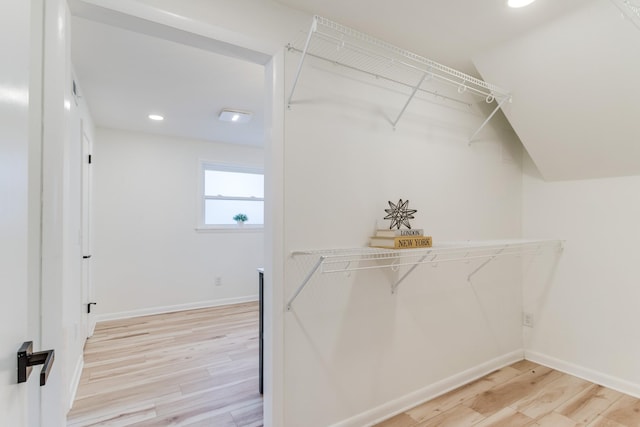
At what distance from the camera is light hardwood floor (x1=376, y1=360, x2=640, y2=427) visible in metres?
1.90

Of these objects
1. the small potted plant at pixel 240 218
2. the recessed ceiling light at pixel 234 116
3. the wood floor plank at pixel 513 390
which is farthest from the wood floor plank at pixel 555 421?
the small potted plant at pixel 240 218

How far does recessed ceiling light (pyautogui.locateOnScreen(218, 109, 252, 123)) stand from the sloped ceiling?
7.09 ft

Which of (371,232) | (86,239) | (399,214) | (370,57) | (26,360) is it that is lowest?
(26,360)

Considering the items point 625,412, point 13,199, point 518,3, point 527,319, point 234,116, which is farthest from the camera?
point 234,116

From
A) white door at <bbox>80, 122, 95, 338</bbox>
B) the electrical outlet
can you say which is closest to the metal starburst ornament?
the electrical outlet

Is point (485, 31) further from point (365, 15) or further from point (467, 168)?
point (467, 168)

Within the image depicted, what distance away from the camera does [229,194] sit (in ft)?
15.7

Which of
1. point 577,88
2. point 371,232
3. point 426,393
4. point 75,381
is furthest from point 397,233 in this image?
point 75,381

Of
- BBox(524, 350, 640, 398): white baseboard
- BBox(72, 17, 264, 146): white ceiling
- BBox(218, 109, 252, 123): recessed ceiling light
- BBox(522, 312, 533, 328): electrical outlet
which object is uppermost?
BBox(72, 17, 264, 146): white ceiling

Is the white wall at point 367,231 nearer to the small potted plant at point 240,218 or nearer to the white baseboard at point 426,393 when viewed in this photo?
the white baseboard at point 426,393

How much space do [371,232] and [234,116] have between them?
86.0 inches

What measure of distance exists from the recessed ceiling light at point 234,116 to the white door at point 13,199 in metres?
2.48

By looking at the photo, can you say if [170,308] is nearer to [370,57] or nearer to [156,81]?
[156,81]

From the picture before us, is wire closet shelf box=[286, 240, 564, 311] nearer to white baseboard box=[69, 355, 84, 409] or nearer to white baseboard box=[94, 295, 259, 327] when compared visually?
white baseboard box=[69, 355, 84, 409]
